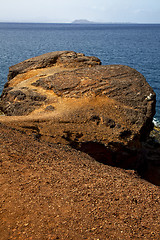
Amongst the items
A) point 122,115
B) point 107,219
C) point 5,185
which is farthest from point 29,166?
point 122,115

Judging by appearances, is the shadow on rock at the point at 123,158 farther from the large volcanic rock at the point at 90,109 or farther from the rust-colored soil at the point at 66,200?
the rust-colored soil at the point at 66,200

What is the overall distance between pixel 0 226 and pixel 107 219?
2517 mm

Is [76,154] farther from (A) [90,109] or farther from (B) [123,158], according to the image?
(B) [123,158]

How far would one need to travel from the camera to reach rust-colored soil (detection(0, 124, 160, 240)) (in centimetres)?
526

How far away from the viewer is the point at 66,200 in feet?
20.2

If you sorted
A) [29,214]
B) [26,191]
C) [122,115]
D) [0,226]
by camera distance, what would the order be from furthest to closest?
[122,115], [26,191], [29,214], [0,226]

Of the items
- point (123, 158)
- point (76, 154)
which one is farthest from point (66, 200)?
point (123, 158)

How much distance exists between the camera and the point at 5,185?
625cm

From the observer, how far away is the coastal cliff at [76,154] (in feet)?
18.2

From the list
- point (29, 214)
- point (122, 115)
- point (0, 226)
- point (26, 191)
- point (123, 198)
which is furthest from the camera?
point (122, 115)

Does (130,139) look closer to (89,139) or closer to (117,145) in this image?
(117,145)

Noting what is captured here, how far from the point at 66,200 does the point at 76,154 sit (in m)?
3.65

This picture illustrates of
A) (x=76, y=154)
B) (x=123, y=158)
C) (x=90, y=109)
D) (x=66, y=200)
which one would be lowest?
A: (x=123, y=158)

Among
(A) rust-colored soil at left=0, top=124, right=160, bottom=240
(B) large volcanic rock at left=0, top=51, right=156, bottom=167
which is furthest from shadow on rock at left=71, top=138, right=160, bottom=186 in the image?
(A) rust-colored soil at left=0, top=124, right=160, bottom=240
